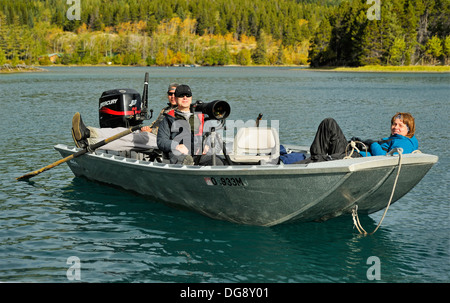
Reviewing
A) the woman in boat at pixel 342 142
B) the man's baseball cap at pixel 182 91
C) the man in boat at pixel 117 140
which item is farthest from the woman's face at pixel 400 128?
the man in boat at pixel 117 140

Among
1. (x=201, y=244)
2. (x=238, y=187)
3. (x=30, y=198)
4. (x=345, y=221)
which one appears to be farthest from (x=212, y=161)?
(x=30, y=198)

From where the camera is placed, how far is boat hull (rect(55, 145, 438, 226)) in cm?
816

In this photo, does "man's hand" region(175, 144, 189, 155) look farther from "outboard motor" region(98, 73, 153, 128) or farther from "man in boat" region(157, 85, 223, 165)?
"outboard motor" region(98, 73, 153, 128)

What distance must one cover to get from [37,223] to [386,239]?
20.8 ft

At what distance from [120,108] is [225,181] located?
4.81m

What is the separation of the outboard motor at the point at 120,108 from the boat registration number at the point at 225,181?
4.40 m

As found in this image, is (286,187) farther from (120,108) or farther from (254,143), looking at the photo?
(120,108)

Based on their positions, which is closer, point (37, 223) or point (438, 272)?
point (438, 272)

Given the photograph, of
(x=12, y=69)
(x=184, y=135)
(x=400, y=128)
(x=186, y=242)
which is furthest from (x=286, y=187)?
(x=12, y=69)

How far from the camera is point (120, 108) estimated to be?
501 inches

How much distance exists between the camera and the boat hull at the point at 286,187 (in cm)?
816

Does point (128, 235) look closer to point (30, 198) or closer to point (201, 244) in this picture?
point (201, 244)

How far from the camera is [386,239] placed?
30.5 feet
